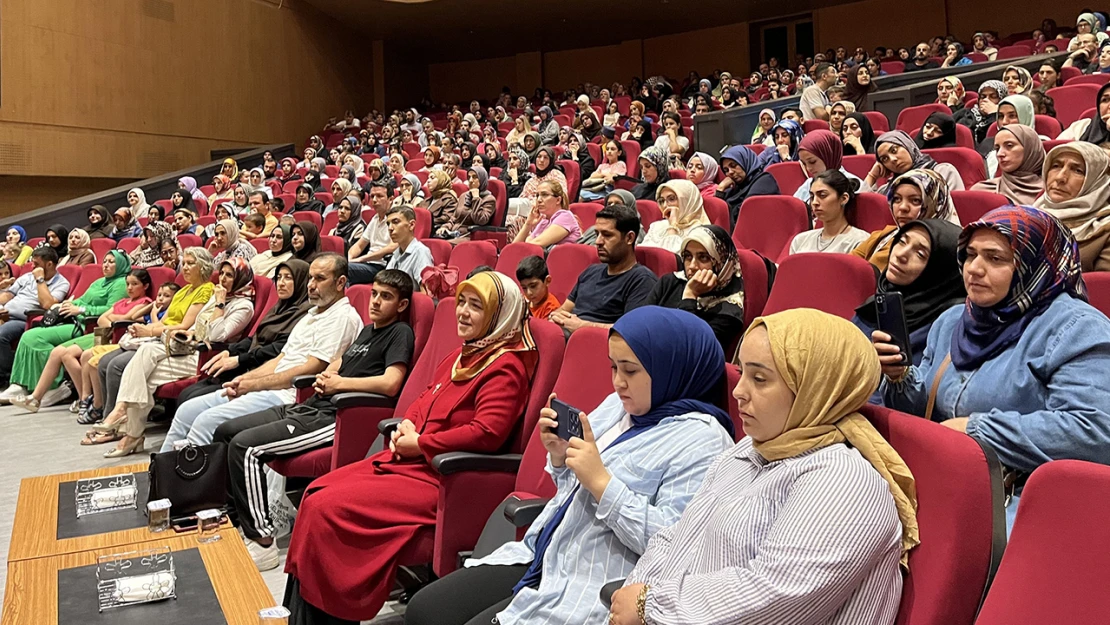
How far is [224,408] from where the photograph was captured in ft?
9.66

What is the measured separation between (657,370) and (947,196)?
133cm

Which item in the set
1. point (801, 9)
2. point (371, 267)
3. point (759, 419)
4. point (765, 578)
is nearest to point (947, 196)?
point (759, 419)

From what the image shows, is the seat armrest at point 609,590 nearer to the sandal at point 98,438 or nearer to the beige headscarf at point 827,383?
the beige headscarf at point 827,383

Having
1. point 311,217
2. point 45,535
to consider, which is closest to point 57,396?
point 311,217

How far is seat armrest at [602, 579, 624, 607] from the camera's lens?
1.29 m

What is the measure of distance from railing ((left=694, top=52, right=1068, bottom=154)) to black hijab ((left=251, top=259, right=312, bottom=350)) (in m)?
3.88

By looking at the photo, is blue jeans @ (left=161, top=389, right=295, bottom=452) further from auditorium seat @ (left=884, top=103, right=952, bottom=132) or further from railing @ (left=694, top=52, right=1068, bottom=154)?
railing @ (left=694, top=52, right=1068, bottom=154)

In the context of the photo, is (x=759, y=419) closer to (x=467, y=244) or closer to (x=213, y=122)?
(x=467, y=244)

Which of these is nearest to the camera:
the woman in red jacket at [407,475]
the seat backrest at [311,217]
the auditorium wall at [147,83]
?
the woman in red jacket at [407,475]

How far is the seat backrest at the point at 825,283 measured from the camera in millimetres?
2052

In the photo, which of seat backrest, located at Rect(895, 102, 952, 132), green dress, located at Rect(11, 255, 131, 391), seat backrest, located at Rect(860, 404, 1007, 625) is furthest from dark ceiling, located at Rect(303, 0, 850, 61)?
seat backrest, located at Rect(860, 404, 1007, 625)

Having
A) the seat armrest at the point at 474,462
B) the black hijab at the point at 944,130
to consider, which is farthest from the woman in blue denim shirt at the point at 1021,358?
the black hijab at the point at 944,130

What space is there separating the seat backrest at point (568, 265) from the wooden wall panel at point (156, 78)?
8196mm

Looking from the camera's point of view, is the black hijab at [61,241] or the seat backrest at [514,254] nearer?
the seat backrest at [514,254]
